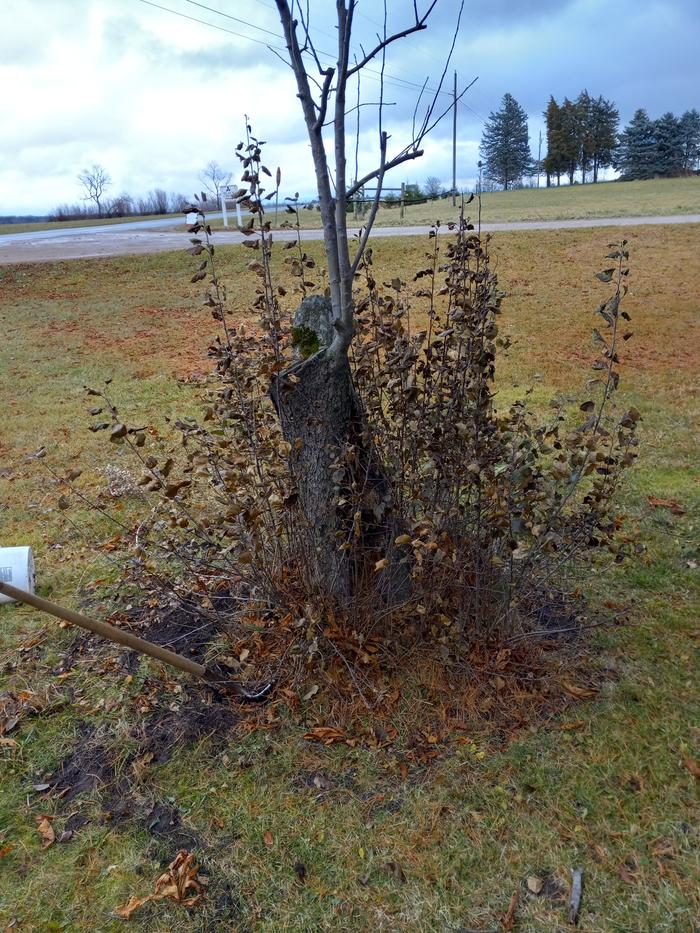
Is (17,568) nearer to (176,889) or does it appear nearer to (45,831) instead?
(45,831)

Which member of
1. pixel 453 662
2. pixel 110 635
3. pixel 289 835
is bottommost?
pixel 289 835

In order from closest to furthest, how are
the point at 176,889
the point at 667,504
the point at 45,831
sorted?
the point at 176,889 < the point at 45,831 < the point at 667,504

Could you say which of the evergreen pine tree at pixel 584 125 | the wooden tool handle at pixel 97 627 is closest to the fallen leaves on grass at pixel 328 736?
the wooden tool handle at pixel 97 627

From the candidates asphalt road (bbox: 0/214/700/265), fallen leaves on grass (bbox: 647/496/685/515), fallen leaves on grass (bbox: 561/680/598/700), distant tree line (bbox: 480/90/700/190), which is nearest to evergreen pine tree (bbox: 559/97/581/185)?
distant tree line (bbox: 480/90/700/190)

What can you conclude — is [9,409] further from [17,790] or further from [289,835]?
[289,835]

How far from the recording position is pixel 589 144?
5553 cm

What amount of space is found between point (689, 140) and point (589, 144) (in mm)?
7954

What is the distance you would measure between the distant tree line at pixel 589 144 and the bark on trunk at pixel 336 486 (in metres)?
52.7

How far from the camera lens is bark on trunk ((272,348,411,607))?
2.63 metres

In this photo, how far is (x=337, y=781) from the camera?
251 cm

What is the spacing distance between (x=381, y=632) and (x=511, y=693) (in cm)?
58

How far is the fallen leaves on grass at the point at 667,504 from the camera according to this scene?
4.28 m

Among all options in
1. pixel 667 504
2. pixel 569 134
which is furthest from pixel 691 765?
pixel 569 134

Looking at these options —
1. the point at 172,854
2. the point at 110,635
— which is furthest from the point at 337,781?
the point at 110,635
